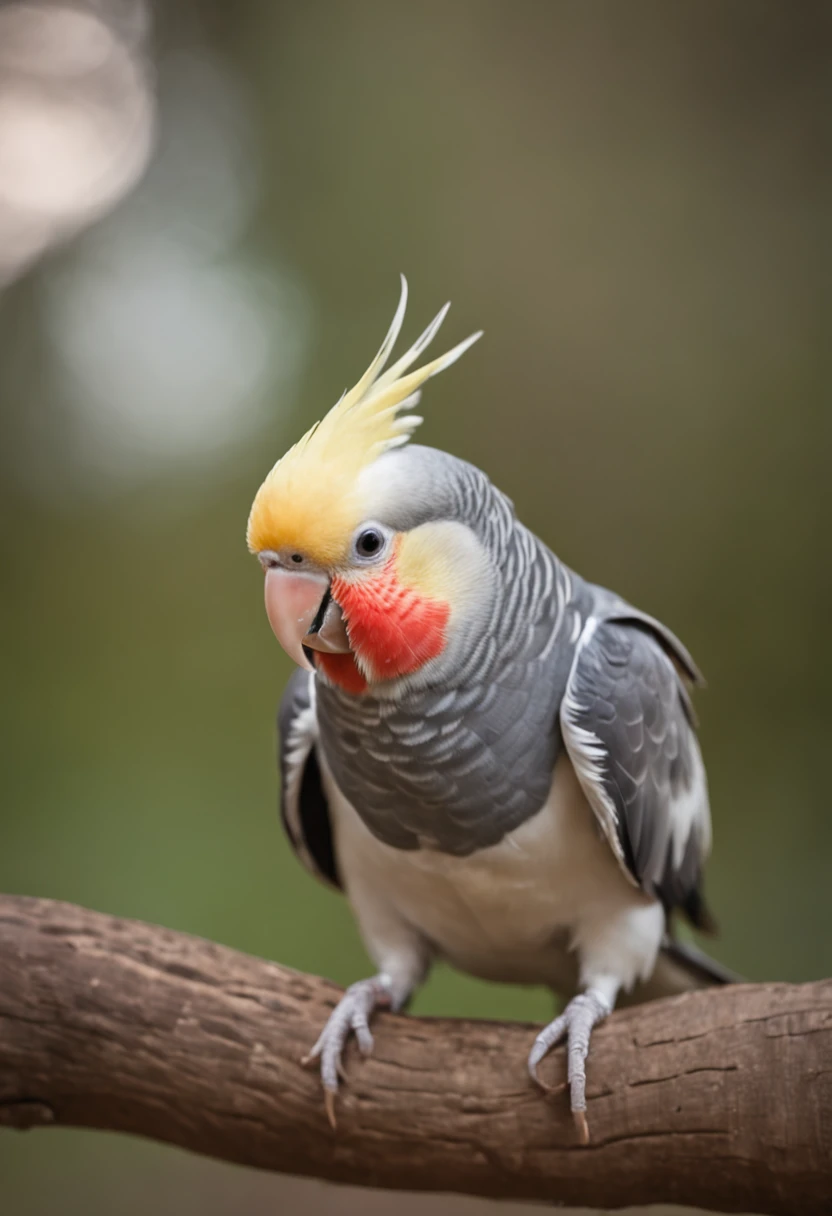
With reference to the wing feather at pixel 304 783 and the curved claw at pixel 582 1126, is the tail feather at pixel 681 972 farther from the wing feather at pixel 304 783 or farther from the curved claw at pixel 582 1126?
the wing feather at pixel 304 783

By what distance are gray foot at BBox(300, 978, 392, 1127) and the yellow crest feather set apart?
91 cm

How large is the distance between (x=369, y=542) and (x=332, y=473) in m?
0.13

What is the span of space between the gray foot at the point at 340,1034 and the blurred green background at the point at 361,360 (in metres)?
1.52

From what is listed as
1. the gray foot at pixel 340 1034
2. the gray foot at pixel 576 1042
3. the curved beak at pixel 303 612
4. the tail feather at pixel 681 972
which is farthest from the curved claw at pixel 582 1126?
the curved beak at pixel 303 612

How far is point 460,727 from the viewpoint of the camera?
175 cm

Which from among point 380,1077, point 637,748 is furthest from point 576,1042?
point 637,748

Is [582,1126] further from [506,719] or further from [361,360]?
[361,360]

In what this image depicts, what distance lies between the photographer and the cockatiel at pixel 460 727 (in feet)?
5.27

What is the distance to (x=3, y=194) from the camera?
336 centimetres

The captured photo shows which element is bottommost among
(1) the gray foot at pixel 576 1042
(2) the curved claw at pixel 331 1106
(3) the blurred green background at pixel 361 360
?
(2) the curved claw at pixel 331 1106

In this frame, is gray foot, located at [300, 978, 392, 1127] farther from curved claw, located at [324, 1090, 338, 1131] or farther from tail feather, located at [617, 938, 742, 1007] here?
tail feather, located at [617, 938, 742, 1007]

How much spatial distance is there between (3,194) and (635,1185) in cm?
342

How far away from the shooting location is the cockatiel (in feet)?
5.27

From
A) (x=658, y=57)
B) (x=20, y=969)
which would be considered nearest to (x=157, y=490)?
(x=20, y=969)
